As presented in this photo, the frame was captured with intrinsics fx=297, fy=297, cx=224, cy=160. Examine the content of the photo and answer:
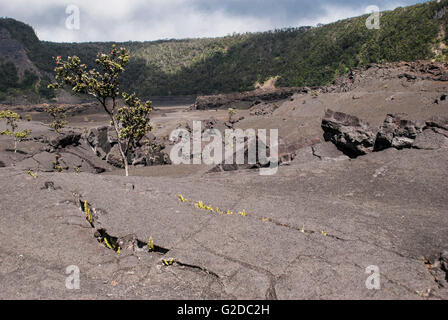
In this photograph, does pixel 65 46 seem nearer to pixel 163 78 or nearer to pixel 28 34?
pixel 28 34

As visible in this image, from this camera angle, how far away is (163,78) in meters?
143

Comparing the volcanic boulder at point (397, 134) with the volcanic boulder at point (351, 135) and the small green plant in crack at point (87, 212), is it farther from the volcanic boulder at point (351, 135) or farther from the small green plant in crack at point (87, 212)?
the small green plant in crack at point (87, 212)

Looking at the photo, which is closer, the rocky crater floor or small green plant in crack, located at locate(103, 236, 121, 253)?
the rocky crater floor

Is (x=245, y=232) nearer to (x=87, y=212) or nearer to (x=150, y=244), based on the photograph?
(x=150, y=244)

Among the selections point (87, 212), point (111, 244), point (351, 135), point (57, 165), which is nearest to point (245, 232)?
point (111, 244)

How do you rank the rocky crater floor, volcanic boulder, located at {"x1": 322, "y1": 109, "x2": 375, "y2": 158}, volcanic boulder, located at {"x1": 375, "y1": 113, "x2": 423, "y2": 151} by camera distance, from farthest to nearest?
volcanic boulder, located at {"x1": 322, "y1": 109, "x2": 375, "y2": 158}, volcanic boulder, located at {"x1": 375, "y1": 113, "x2": 423, "y2": 151}, the rocky crater floor

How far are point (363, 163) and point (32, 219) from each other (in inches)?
469

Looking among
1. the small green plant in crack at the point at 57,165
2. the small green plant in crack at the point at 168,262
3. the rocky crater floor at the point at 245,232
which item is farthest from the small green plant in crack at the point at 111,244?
the small green plant in crack at the point at 57,165

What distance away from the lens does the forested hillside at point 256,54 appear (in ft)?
255

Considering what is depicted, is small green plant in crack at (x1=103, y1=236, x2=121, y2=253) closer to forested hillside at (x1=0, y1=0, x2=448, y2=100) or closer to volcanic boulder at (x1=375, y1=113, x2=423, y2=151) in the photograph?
volcanic boulder at (x1=375, y1=113, x2=423, y2=151)

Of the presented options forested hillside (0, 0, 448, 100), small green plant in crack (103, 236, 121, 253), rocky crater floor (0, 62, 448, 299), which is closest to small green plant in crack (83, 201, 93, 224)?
rocky crater floor (0, 62, 448, 299)

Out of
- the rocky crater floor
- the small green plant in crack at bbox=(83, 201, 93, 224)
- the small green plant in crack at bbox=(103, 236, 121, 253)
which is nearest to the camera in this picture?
the rocky crater floor

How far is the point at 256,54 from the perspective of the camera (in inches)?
5354

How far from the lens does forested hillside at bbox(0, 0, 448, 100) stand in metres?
77.8
